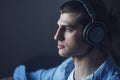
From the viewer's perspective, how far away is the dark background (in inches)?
59.8

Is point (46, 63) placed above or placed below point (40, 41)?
below

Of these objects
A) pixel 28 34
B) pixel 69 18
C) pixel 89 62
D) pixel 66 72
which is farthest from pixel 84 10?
pixel 28 34

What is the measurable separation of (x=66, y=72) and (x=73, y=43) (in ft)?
0.82

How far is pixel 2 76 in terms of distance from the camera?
1562 millimetres

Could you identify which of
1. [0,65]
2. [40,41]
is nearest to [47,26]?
[40,41]

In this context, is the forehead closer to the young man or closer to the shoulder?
the young man

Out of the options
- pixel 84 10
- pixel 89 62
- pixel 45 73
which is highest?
pixel 84 10

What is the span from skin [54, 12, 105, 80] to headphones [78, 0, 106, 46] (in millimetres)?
54

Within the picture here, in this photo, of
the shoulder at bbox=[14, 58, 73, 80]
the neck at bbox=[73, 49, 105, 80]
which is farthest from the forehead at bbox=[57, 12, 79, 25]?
the shoulder at bbox=[14, 58, 73, 80]

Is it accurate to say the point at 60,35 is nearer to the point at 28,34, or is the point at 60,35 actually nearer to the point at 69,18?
the point at 69,18

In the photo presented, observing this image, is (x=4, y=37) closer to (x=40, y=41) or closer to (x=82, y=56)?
(x=40, y=41)

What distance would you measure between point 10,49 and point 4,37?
0.08m

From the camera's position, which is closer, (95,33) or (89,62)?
(95,33)

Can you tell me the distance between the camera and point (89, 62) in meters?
1.24
